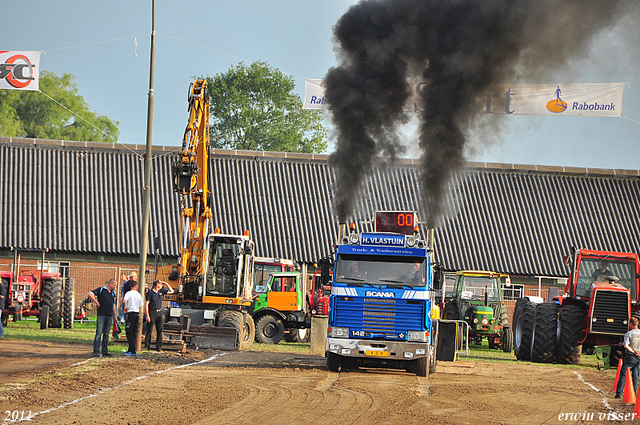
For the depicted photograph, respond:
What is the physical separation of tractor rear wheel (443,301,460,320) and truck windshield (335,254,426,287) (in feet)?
37.6

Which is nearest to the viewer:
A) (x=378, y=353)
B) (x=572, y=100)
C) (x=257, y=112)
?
(x=378, y=353)

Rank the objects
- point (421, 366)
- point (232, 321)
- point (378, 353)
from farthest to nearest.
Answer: point (232, 321) < point (421, 366) < point (378, 353)

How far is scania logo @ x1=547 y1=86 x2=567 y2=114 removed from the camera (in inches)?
1416

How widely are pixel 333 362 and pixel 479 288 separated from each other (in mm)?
12069

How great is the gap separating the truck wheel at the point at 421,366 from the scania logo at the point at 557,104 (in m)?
23.4

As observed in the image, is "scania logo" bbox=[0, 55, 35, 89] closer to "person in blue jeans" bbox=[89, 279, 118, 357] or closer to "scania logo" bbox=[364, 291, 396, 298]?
"person in blue jeans" bbox=[89, 279, 118, 357]

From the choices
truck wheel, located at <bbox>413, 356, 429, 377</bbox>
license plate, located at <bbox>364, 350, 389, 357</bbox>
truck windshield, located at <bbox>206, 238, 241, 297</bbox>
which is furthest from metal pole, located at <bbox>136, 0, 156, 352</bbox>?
truck wheel, located at <bbox>413, 356, 429, 377</bbox>

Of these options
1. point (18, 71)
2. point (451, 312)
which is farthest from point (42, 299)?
point (451, 312)

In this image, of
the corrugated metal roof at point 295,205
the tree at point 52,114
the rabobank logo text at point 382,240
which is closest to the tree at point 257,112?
the tree at point 52,114

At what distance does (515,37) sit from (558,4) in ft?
5.54

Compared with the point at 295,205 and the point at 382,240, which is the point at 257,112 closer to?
the point at 295,205

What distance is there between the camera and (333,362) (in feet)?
53.5

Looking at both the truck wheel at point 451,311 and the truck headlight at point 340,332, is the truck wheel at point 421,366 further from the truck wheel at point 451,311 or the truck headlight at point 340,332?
the truck wheel at point 451,311

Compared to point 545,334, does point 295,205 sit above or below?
above
